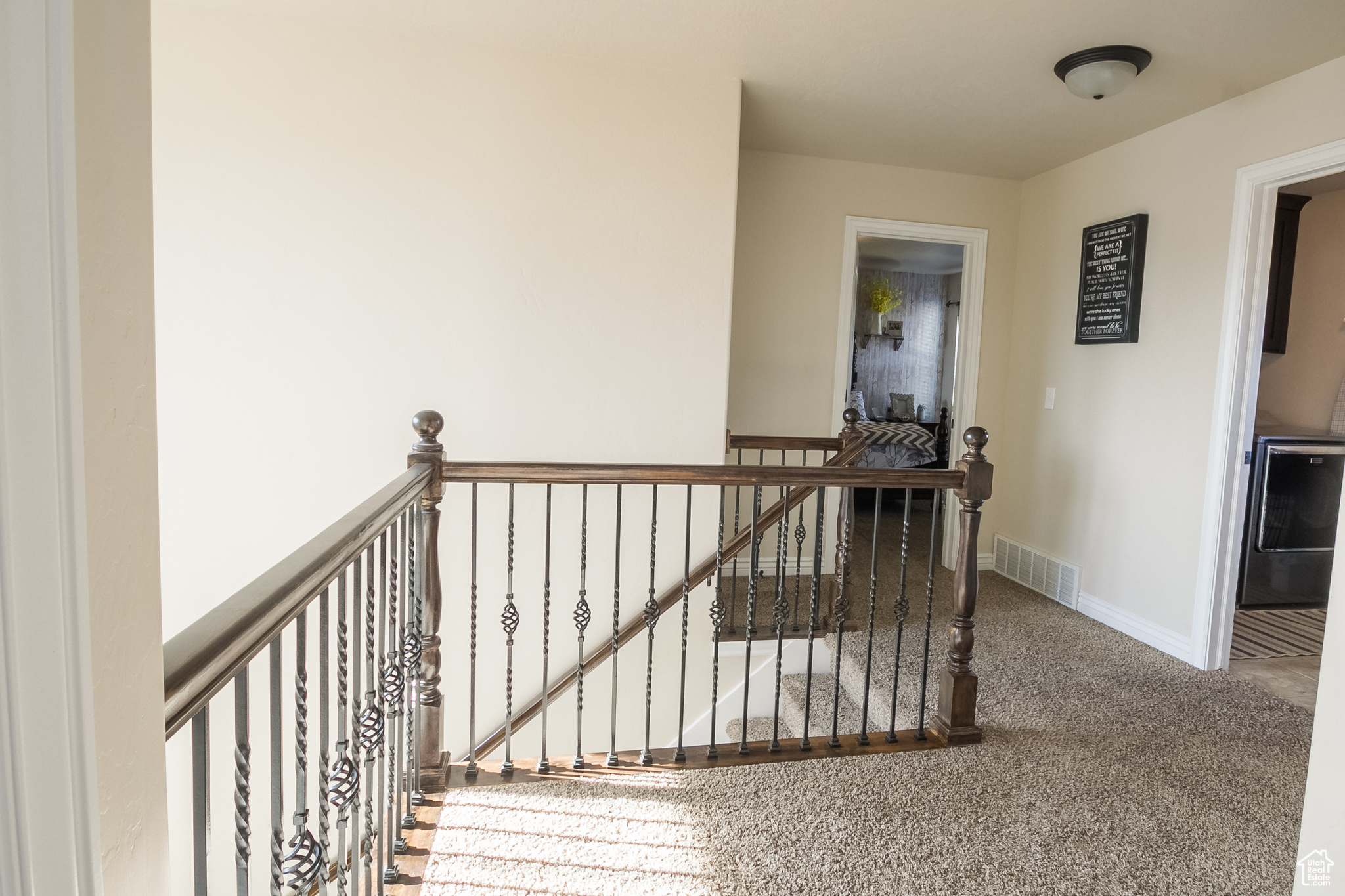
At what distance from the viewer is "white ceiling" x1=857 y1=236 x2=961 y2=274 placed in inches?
265

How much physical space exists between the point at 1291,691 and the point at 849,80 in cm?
304

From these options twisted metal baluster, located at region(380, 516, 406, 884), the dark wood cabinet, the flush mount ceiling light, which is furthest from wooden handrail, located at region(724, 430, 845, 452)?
the dark wood cabinet

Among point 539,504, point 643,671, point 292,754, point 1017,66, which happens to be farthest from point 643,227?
point 292,754

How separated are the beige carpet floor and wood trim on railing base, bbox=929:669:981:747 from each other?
0.17 feet

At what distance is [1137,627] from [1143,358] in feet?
4.19

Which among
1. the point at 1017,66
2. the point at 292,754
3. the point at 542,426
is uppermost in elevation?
the point at 1017,66

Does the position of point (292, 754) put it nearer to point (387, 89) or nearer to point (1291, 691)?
point (387, 89)

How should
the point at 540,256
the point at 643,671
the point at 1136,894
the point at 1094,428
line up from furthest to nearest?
the point at 1094,428 < the point at 643,671 < the point at 540,256 < the point at 1136,894

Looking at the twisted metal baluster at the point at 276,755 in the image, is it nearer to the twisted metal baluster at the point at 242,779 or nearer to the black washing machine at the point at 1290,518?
the twisted metal baluster at the point at 242,779

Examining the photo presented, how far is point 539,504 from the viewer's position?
10.0 feet

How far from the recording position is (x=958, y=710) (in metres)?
2.22

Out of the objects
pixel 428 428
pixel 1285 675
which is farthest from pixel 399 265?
pixel 1285 675

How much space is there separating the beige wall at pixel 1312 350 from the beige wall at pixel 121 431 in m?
5.42

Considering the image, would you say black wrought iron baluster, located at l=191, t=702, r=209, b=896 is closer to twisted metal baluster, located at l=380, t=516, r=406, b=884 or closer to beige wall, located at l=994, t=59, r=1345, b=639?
twisted metal baluster, located at l=380, t=516, r=406, b=884
